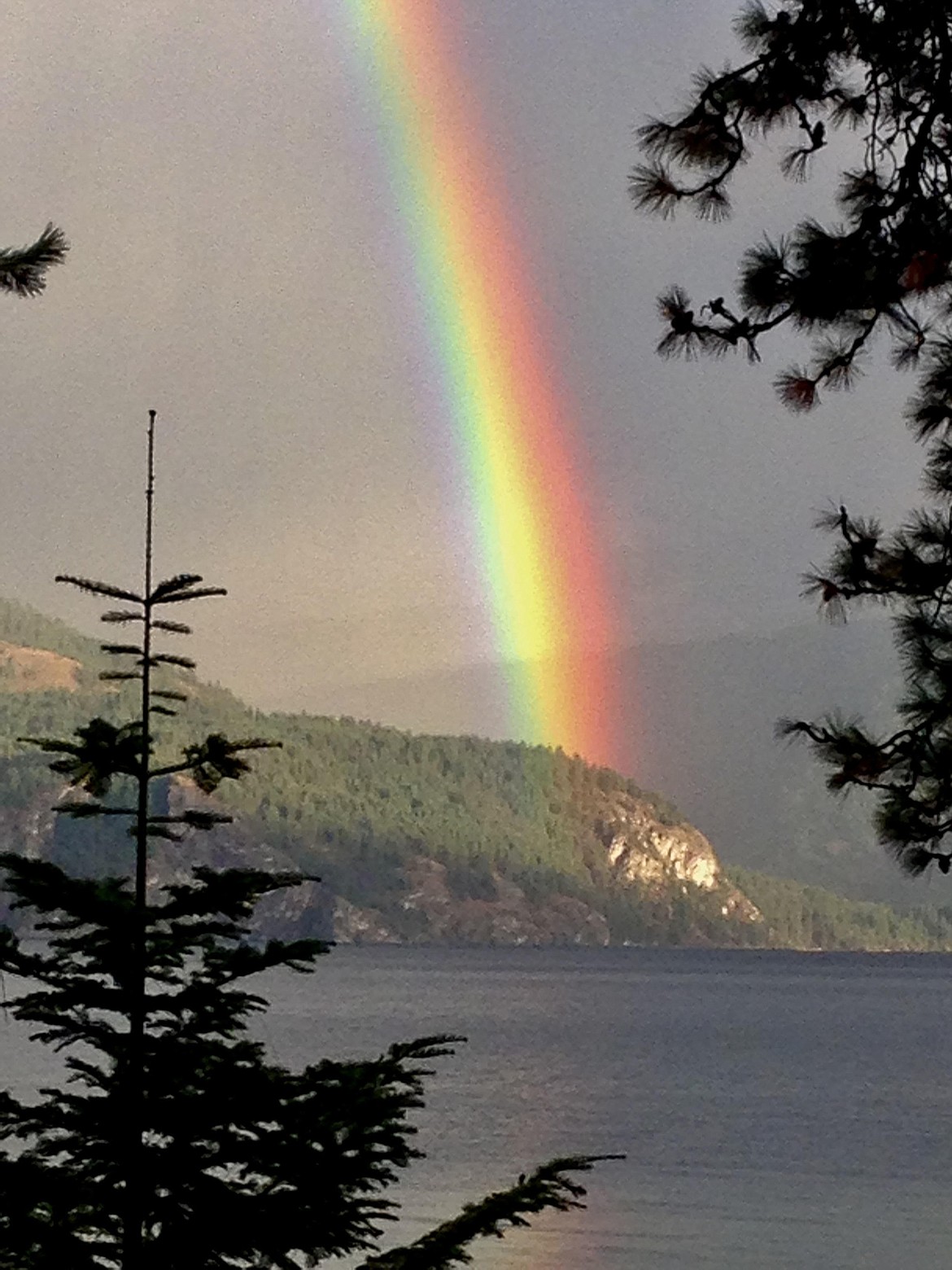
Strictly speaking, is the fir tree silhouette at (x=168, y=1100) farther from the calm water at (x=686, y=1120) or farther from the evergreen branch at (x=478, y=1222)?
the calm water at (x=686, y=1120)

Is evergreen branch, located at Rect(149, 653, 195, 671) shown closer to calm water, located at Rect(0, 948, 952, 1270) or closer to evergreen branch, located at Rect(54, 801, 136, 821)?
evergreen branch, located at Rect(54, 801, 136, 821)

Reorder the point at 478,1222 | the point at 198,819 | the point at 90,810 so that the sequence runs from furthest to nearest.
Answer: the point at 478,1222, the point at 198,819, the point at 90,810

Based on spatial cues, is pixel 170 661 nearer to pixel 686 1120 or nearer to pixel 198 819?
pixel 198 819

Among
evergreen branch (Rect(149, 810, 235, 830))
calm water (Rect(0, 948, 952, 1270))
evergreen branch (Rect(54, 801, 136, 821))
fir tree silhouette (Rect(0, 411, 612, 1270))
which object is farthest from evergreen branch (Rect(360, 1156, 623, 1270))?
calm water (Rect(0, 948, 952, 1270))

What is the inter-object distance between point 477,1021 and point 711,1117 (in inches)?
1915

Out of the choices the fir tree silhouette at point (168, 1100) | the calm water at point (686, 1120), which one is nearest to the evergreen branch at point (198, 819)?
the fir tree silhouette at point (168, 1100)

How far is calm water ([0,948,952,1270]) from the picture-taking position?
36469mm

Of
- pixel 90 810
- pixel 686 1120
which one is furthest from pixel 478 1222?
pixel 686 1120

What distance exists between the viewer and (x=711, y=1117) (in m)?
60.7

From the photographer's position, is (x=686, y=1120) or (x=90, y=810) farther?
(x=686, y=1120)

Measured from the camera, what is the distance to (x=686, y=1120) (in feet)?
197

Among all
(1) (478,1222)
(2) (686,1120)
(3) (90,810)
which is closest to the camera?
(3) (90,810)

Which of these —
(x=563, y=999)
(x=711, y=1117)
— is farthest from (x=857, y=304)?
(x=563, y=999)

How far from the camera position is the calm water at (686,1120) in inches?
1436
